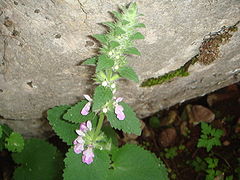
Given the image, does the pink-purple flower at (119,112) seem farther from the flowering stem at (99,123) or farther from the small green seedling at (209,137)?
the small green seedling at (209,137)

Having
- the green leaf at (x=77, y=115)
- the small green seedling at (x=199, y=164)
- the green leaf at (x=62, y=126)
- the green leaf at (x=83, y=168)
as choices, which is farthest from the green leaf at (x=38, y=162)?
the small green seedling at (x=199, y=164)

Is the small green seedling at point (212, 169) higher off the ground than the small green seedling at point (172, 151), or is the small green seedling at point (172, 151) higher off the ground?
the small green seedling at point (172, 151)

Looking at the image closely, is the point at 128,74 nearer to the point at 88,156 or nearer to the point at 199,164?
the point at 88,156

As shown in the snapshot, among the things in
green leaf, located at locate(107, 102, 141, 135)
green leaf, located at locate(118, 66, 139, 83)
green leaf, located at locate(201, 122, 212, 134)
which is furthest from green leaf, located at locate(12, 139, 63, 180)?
green leaf, located at locate(201, 122, 212, 134)

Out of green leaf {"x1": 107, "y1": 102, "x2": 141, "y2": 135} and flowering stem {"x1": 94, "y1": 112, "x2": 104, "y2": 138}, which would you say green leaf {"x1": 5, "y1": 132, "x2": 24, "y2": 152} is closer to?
flowering stem {"x1": 94, "y1": 112, "x2": 104, "y2": 138}

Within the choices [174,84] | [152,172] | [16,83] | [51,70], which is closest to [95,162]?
[152,172]

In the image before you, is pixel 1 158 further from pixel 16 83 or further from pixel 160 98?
pixel 160 98
